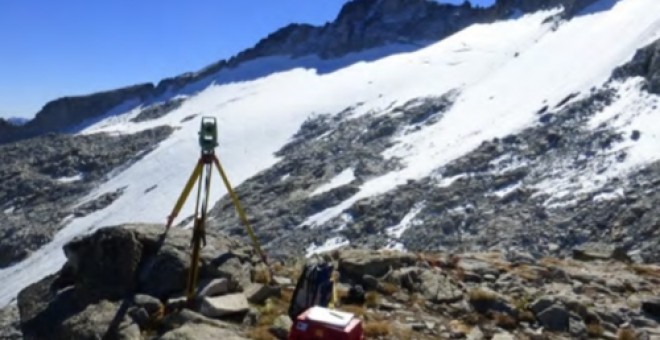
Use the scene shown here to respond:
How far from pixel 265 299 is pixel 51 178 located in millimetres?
108877

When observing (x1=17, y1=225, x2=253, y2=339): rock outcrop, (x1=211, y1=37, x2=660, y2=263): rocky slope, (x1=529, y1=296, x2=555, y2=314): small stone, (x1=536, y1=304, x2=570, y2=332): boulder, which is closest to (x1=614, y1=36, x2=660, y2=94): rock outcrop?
(x1=211, y1=37, x2=660, y2=263): rocky slope

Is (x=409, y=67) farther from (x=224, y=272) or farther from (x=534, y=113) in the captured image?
(x=224, y=272)

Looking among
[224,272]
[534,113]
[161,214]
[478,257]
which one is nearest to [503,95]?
[534,113]

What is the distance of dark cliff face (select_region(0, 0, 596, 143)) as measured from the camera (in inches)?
5959

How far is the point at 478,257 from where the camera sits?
20516 mm

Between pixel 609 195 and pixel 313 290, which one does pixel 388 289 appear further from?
pixel 609 195

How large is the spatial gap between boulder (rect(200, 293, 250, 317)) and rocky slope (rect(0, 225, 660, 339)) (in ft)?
0.08

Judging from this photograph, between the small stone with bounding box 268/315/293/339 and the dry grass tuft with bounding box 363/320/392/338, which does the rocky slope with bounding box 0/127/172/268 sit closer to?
the small stone with bounding box 268/315/293/339

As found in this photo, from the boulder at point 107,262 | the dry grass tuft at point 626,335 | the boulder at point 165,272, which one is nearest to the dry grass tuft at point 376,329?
the boulder at point 165,272

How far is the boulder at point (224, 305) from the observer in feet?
42.4

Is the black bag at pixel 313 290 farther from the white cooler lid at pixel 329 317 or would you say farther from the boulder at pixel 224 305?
the white cooler lid at pixel 329 317

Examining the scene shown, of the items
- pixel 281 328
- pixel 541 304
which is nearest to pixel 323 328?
pixel 281 328

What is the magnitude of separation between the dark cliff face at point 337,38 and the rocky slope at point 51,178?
35.5 meters

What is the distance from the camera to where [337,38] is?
161000 millimetres
